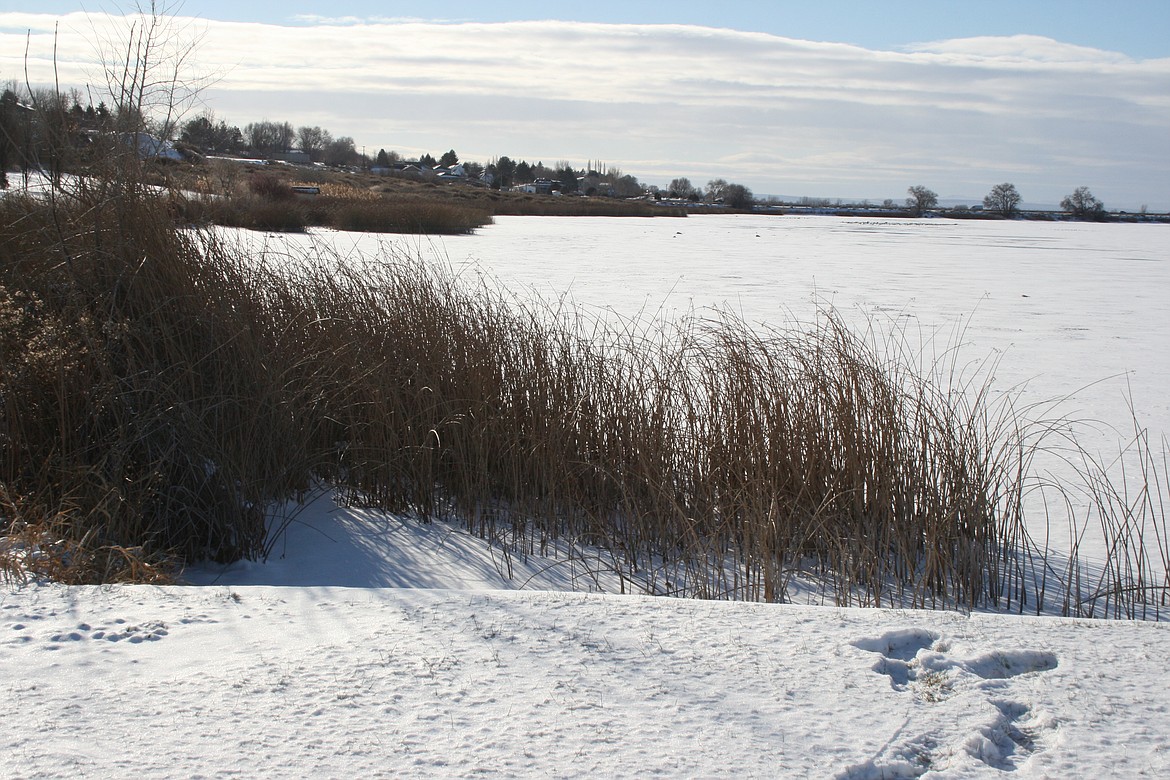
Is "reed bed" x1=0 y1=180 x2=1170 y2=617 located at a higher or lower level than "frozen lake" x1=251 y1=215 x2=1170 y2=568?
lower

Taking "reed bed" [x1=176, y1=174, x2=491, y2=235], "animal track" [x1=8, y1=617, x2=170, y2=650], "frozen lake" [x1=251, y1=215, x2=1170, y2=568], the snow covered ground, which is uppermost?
"reed bed" [x1=176, y1=174, x2=491, y2=235]

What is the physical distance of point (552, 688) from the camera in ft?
6.13

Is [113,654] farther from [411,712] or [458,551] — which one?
[458,551]

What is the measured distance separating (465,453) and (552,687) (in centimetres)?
249

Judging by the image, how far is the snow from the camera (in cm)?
162

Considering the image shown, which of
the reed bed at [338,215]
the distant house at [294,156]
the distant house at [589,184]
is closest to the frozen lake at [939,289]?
the reed bed at [338,215]

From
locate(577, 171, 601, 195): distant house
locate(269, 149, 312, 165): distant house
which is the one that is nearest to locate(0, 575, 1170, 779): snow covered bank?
locate(577, 171, 601, 195): distant house

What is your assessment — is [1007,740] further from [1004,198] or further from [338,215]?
[1004,198]

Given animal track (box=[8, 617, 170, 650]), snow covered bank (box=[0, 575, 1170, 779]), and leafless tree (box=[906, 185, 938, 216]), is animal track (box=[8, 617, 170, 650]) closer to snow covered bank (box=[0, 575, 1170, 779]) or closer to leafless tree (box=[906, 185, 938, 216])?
snow covered bank (box=[0, 575, 1170, 779])

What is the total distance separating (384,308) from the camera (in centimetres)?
552

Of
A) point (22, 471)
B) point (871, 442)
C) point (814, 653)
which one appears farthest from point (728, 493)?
point (22, 471)

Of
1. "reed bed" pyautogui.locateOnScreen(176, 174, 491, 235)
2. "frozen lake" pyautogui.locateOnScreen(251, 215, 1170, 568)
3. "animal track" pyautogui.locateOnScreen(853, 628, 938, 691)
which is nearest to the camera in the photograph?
"animal track" pyautogui.locateOnScreen(853, 628, 938, 691)

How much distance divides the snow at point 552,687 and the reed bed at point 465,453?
0.82m

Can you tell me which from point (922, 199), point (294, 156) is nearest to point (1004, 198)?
point (922, 199)
